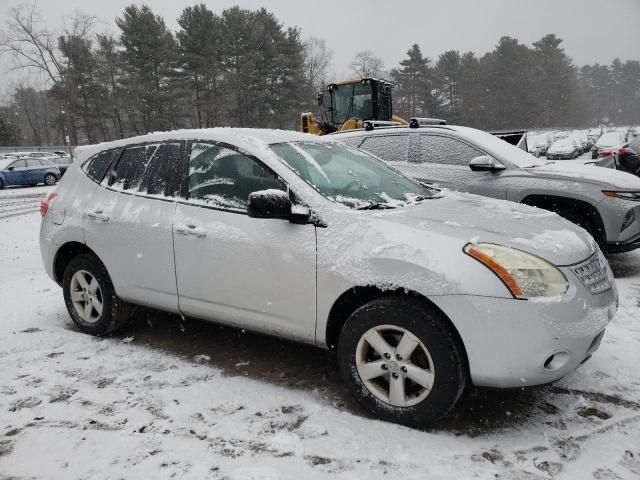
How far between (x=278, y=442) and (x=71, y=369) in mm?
1871

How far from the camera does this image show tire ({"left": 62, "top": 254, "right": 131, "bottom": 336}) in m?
4.10

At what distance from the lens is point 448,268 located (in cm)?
257

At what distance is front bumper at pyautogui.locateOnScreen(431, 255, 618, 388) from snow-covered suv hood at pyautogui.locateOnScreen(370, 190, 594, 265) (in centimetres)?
19

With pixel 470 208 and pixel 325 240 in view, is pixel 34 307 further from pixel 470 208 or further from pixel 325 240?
pixel 470 208

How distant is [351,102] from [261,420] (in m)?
15.3

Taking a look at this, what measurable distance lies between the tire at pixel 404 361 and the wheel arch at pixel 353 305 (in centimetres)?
2

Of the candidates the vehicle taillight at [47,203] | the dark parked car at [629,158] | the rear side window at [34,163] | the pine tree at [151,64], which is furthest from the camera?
the pine tree at [151,64]

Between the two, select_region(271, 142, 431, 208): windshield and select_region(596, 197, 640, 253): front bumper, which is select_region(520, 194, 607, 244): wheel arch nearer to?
select_region(596, 197, 640, 253): front bumper

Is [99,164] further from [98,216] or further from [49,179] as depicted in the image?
[49,179]

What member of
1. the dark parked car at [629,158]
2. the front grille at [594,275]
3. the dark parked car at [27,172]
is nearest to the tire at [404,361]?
the front grille at [594,275]

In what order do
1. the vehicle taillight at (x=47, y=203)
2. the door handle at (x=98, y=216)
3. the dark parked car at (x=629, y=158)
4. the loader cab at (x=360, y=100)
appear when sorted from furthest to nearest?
the loader cab at (x=360, y=100) → the dark parked car at (x=629, y=158) → the vehicle taillight at (x=47, y=203) → the door handle at (x=98, y=216)

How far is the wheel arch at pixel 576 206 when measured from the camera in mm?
5328

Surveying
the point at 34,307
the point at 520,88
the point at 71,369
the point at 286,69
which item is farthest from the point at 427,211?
the point at 520,88

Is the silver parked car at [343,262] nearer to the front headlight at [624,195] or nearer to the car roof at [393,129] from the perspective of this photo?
the front headlight at [624,195]
